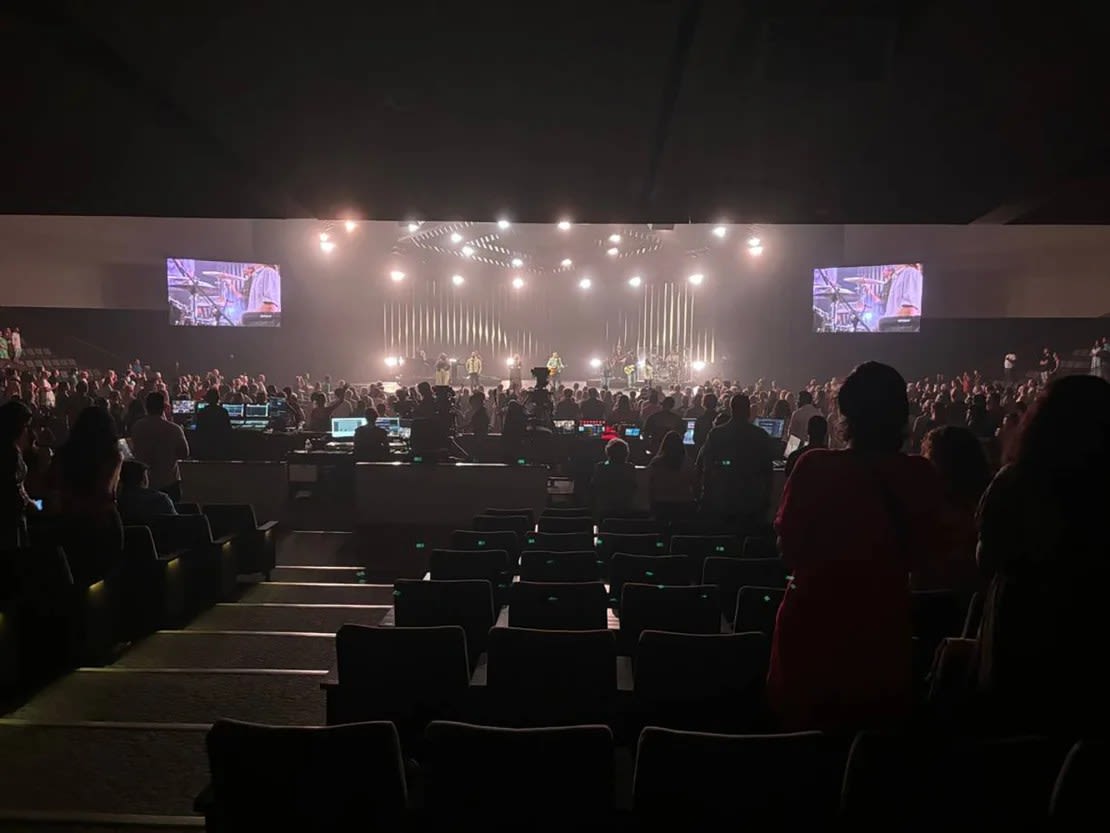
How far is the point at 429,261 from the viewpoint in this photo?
101 ft

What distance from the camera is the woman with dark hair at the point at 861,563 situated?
1.94 metres

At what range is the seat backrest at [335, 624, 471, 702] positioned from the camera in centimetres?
272

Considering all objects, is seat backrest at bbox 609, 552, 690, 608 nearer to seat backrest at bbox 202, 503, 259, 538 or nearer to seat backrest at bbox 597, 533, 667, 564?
seat backrest at bbox 597, 533, 667, 564

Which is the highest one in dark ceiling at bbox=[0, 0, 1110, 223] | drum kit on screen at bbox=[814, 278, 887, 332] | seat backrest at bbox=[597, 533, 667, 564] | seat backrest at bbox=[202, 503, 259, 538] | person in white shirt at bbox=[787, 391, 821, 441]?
drum kit on screen at bbox=[814, 278, 887, 332]

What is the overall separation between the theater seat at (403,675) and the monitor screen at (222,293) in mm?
20006

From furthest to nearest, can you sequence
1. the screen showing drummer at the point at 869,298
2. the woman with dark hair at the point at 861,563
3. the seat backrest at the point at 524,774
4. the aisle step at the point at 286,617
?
the screen showing drummer at the point at 869,298
the aisle step at the point at 286,617
the woman with dark hair at the point at 861,563
the seat backrest at the point at 524,774

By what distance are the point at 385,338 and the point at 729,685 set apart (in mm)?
27894

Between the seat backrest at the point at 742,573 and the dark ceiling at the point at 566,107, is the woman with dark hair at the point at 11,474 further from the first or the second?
the seat backrest at the point at 742,573

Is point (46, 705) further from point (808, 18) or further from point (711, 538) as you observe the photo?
point (808, 18)

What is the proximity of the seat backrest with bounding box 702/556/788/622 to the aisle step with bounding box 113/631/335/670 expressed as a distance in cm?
221

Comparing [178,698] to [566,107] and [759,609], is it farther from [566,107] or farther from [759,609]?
[566,107]

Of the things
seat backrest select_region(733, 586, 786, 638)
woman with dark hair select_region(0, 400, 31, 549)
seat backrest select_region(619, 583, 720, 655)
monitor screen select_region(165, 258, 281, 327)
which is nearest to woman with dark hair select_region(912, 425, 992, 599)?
seat backrest select_region(733, 586, 786, 638)

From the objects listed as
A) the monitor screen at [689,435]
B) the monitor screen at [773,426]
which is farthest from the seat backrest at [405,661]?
the monitor screen at [773,426]

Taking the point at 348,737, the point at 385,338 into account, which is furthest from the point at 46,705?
the point at 385,338
